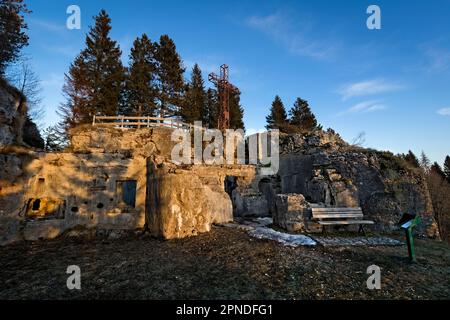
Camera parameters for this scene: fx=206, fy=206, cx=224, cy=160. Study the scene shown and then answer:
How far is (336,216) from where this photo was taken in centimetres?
744

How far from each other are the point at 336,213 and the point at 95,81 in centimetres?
2397

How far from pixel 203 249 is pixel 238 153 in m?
14.9

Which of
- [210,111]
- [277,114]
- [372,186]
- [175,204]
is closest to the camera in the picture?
[175,204]

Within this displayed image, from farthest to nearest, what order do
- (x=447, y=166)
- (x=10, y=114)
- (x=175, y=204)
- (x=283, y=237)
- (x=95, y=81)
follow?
(x=447, y=166)
(x=95, y=81)
(x=10, y=114)
(x=175, y=204)
(x=283, y=237)

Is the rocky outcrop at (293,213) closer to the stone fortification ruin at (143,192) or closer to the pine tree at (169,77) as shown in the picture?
the stone fortification ruin at (143,192)

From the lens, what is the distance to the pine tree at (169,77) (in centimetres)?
2353

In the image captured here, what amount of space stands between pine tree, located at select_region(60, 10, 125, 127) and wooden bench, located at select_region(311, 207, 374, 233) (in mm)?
21449

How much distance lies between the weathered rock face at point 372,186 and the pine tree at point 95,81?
20801 mm

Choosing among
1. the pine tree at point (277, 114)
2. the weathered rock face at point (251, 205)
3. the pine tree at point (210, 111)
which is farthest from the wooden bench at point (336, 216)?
the pine tree at point (277, 114)

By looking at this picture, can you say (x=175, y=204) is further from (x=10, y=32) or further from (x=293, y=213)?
(x=10, y=32)

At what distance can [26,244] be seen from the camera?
6926 mm

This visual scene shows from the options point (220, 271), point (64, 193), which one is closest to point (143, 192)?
point (64, 193)
